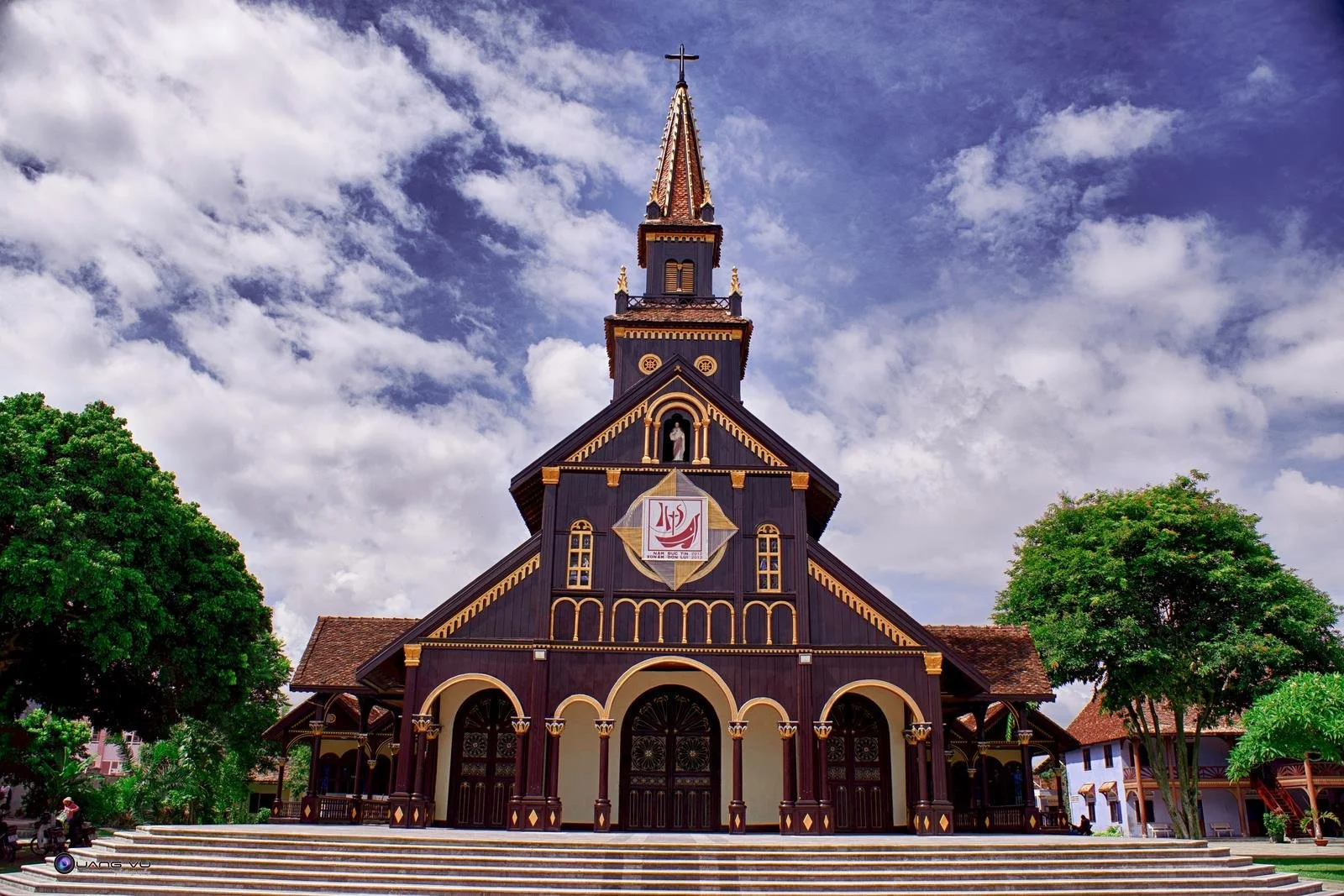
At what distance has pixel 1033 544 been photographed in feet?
133

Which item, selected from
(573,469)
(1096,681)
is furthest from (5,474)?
(1096,681)

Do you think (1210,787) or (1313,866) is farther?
(1210,787)

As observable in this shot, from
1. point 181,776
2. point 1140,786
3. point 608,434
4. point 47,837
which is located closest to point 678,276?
point 608,434

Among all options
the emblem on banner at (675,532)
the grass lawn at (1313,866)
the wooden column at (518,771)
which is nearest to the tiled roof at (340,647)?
the wooden column at (518,771)

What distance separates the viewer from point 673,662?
25.6 metres

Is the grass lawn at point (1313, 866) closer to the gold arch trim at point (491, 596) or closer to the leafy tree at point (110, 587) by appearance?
the gold arch trim at point (491, 596)

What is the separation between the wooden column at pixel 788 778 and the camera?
2456cm

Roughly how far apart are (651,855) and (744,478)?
11.1 meters

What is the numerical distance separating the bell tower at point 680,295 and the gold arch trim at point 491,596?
821cm

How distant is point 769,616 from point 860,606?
2.37 metres

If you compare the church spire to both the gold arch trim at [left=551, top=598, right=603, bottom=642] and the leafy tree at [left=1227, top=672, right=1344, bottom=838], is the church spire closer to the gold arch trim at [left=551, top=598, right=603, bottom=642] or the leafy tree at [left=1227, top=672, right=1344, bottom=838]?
the gold arch trim at [left=551, top=598, right=603, bottom=642]

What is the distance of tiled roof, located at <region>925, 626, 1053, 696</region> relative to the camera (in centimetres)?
2686

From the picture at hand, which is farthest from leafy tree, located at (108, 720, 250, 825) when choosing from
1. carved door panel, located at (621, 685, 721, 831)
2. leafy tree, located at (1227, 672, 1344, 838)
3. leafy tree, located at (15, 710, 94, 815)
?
leafy tree, located at (1227, 672, 1344, 838)

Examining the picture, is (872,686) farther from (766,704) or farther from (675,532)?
(675,532)
